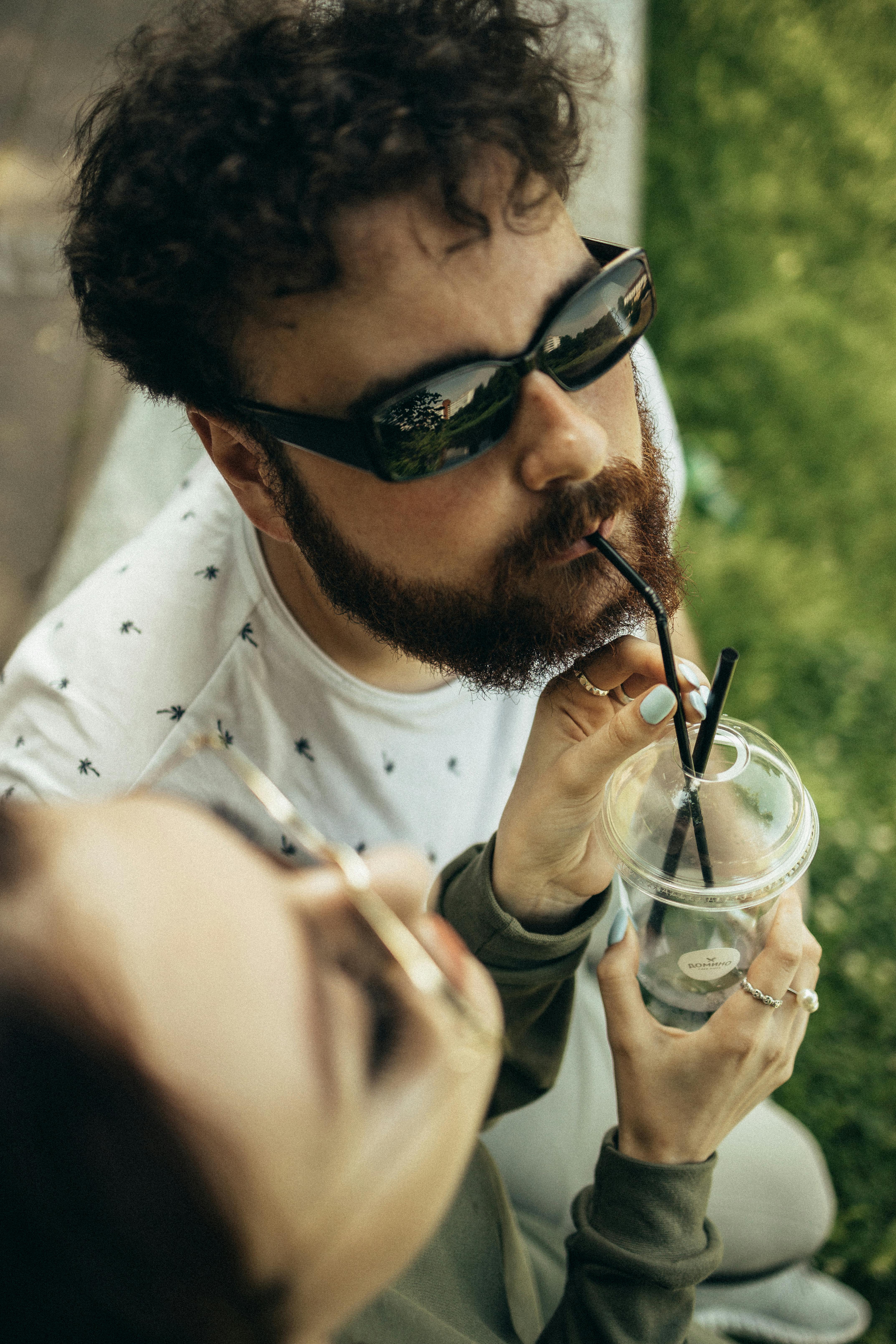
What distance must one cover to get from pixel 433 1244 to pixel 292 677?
947 mm

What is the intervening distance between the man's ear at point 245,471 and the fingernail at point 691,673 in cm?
72

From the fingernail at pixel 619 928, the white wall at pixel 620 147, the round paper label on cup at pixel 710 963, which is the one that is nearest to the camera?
the round paper label on cup at pixel 710 963

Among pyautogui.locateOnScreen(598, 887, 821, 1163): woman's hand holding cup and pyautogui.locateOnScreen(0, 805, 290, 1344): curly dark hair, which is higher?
pyautogui.locateOnScreen(0, 805, 290, 1344): curly dark hair

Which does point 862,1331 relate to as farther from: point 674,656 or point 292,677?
point 292,677

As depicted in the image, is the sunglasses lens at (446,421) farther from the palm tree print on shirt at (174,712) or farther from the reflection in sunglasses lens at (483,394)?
the palm tree print on shirt at (174,712)

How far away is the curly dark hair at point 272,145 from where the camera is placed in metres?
1.26

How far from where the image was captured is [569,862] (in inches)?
59.7

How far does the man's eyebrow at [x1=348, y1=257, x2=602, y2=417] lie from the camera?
1293 millimetres

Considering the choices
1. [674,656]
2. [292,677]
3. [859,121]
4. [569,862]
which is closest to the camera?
[674,656]

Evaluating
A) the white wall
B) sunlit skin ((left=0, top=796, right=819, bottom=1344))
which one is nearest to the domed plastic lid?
sunlit skin ((left=0, top=796, right=819, bottom=1344))

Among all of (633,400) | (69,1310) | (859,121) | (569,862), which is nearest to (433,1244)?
(569,862)

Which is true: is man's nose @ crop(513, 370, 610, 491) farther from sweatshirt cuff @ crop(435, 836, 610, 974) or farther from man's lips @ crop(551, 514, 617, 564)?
sweatshirt cuff @ crop(435, 836, 610, 974)

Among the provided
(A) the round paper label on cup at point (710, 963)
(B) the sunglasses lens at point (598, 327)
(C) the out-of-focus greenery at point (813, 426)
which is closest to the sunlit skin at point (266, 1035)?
(A) the round paper label on cup at point (710, 963)

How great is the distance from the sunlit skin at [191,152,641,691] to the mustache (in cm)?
2
